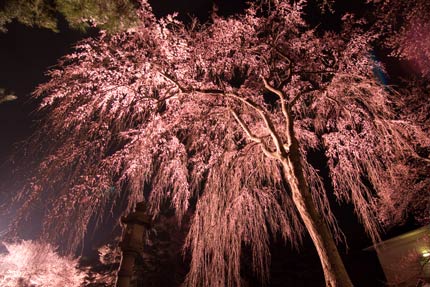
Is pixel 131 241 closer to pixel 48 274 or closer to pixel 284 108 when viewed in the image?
pixel 284 108

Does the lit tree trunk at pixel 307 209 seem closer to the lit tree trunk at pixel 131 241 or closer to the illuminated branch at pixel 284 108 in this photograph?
the illuminated branch at pixel 284 108

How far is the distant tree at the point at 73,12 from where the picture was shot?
4.00 metres

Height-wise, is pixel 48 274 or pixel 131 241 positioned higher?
pixel 48 274

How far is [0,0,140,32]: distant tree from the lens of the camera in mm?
4004

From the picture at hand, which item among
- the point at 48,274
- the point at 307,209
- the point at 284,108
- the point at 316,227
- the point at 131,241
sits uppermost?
the point at 284,108

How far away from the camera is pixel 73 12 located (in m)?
4.17

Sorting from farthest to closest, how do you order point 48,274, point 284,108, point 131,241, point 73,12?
point 48,274 → point 284,108 → point 73,12 → point 131,241

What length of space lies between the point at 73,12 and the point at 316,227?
4.50 m

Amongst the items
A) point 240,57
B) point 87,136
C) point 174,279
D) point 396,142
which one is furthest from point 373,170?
point 174,279

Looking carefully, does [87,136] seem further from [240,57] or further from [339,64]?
[339,64]

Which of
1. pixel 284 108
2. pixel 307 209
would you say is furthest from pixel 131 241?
pixel 284 108

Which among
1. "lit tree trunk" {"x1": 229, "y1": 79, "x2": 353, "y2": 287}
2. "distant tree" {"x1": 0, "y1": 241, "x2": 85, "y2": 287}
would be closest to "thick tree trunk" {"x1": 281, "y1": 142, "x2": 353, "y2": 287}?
"lit tree trunk" {"x1": 229, "y1": 79, "x2": 353, "y2": 287}

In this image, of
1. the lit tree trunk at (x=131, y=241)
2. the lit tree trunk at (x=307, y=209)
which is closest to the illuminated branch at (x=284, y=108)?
the lit tree trunk at (x=307, y=209)

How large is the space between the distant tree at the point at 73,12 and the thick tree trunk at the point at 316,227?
3331 millimetres
